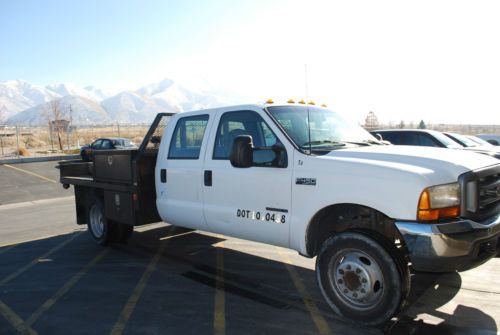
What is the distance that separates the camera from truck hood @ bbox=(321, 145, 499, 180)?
364cm

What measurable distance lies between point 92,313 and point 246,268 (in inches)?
80.7

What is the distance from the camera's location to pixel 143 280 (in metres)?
5.39

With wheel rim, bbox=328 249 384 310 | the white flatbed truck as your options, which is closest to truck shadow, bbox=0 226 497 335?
wheel rim, bbox=328 249 384 310

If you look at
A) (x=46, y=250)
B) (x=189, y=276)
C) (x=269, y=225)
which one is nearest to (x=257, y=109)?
(x=269, y=225)

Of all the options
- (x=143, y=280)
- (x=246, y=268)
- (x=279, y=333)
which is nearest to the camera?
(x=279, y=333)

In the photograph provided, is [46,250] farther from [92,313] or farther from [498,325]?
[498,325]

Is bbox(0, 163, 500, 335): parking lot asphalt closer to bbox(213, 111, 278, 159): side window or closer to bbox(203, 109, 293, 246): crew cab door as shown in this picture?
bbox(203, 109, 293, 246): crew cab door

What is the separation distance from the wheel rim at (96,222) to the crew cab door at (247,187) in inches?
108

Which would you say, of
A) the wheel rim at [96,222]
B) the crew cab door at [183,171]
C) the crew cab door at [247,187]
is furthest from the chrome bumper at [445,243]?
the wheel rim at [96,222]

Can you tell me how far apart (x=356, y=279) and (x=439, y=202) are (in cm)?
102

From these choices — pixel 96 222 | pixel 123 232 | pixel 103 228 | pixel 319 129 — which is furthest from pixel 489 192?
pixel 96 222

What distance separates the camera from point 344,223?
444 centimetres

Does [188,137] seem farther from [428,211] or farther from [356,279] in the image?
[428,211]

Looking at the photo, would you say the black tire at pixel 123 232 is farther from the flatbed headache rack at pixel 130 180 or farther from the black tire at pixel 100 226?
the flatbed headache rack at pixel 130 180
